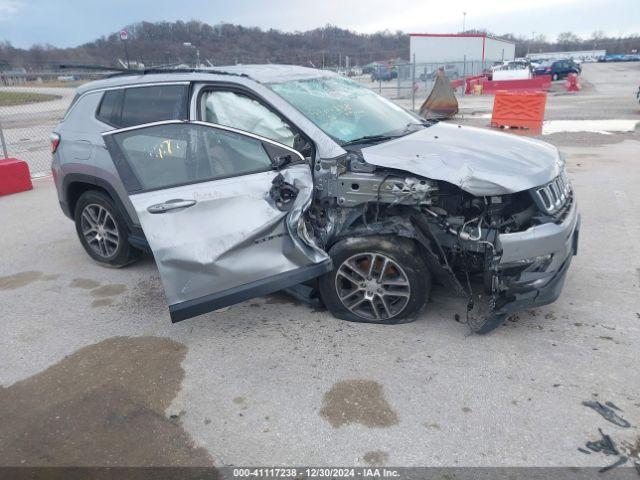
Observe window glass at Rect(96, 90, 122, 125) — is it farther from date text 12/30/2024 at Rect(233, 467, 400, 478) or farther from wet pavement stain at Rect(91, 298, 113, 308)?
date text 12/30/2024 at Rect(233, 467, 400, 478)

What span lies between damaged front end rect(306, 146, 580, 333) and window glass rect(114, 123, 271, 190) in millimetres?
538

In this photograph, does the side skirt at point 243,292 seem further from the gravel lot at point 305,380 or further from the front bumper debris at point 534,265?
the front bumper debris at point 534,265

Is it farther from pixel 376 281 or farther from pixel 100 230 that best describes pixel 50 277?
pixel 376 281

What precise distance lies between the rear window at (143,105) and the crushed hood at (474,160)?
170cm

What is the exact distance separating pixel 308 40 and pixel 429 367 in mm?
45396

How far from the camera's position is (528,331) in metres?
3.80

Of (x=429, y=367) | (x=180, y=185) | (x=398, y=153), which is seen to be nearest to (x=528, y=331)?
(x=429, y=367)

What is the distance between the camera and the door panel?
11.4 ft

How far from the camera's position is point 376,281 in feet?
12.7

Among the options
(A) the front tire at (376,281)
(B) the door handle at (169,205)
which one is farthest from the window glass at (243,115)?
(A) the front tire at (376,281)

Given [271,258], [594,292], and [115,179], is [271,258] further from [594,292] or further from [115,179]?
[594,292]

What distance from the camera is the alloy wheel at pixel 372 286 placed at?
12.5ft

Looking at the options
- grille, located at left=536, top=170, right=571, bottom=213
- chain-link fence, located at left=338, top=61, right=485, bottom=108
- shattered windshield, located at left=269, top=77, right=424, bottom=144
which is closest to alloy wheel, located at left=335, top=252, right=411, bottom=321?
shattered windshield, located at left=269, top=77, right=424, bottom=144

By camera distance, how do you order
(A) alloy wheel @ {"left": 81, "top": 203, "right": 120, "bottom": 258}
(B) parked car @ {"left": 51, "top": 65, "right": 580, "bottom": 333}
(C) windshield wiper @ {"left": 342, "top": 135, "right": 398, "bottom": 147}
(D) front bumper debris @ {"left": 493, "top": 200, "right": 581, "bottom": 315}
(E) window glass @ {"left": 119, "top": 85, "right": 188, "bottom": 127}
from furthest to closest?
(A) alloy wheel @ {"left": 81, "top": 203, "right": 120, "bottom": 258} → (E) window glass @ {"left": 119, "top": 85, "right": 188, "bottom": 127} → (C) windshield wiper @ {"left": 342, "top": 135, "right": 398, "bottom": 147} → (B) parked car @ {"left": 51, "top": 65, "right": 580, "bottom": 333} → (D) front bumper debris @ {"left": 493, "top": 200, "right": 581, "bottom": 315}
